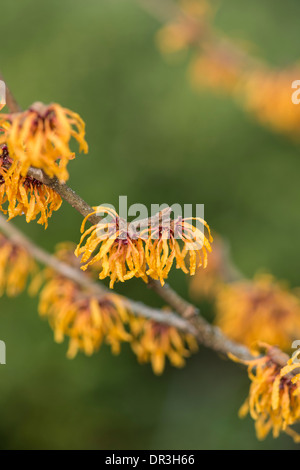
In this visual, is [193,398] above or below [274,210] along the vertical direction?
below

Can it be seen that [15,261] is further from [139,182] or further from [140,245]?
[139,182]

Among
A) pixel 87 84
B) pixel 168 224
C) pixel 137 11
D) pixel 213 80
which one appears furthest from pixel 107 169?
pixel 168 224

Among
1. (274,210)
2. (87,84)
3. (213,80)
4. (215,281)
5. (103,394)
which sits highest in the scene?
(87,84)

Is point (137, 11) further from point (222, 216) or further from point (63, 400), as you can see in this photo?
point (63, 400)

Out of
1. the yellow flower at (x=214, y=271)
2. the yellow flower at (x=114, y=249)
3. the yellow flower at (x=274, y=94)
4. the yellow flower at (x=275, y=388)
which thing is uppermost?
the yellow flower at (x=274, y=94)

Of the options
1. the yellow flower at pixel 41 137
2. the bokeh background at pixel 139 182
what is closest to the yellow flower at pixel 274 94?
the yellow flower at pixel 41 137

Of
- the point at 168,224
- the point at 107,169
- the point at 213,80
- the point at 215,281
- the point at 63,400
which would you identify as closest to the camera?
the point at 168,224

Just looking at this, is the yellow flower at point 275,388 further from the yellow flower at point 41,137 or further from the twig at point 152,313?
the yellow flower at point 41,137
